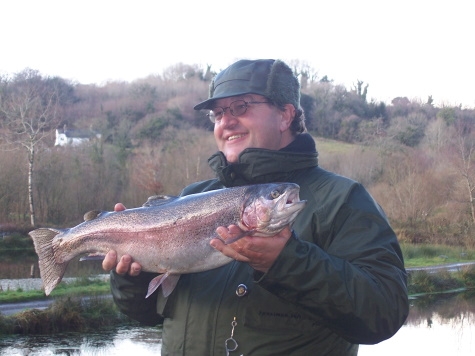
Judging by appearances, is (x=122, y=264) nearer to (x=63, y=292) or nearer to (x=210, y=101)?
(x=210, y=101)

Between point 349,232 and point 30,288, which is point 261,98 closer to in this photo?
point 349,232

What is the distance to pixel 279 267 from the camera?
126 inches

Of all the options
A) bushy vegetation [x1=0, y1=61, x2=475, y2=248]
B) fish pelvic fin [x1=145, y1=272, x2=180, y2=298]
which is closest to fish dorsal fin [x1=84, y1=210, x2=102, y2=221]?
fish pelvic fin [x1=145, y1=272, x2=180, y2=298]

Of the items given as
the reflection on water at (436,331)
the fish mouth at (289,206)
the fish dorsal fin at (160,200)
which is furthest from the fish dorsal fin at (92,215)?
the reflection on water at (436,331)

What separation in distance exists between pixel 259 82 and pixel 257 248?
1352 millimetres

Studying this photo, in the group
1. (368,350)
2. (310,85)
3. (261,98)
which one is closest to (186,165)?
(368,350)

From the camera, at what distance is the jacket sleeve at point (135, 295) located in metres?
4.15

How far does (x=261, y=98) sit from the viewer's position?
420cm

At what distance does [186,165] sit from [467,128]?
41678 millimetres

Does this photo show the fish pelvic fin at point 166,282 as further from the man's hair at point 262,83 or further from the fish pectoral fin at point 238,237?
the man's hair at point 262,83

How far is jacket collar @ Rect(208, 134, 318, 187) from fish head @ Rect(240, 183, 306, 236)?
1.11 ft

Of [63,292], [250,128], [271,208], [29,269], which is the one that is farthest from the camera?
[29,269]

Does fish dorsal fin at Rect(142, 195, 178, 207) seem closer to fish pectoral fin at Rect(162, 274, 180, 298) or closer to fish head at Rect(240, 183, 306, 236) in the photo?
fish pectoral fin at Rect(162, 274, 180, 298)

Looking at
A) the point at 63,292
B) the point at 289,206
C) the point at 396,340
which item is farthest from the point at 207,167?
the point at 289,206
